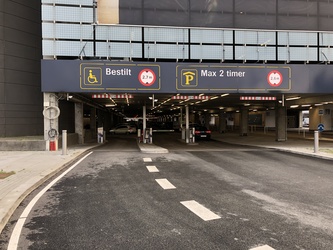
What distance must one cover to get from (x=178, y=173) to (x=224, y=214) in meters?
4.25

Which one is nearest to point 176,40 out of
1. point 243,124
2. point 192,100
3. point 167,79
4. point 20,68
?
point 167,79

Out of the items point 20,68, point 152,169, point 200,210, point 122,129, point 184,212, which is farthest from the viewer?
point 122,129

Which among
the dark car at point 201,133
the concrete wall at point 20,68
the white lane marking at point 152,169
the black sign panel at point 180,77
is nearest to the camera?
the white lane marking at point 152,169

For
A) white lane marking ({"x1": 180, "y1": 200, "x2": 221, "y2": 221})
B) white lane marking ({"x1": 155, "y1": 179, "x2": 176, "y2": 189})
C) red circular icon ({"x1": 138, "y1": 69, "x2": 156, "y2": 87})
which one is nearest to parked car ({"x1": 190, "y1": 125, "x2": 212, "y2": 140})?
red circular icon ({"x1": 138, "y1": 69, "x2": 156, "y2": 87})

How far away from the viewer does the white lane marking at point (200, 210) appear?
16.0 feet

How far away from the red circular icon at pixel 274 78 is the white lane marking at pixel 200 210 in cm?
1459

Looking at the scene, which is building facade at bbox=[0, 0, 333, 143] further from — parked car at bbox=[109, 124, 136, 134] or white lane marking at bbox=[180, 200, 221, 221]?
parked car at bbox=[109, 124, 136, 134]

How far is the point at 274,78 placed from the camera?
1812 cm

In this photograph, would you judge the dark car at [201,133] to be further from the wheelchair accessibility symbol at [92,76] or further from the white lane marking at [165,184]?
the white lane marking at [165,184]

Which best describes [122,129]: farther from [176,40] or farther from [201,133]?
[176,40]

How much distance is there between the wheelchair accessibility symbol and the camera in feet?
54.9

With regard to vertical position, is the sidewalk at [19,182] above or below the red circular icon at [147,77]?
below

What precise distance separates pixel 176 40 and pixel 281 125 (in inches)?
528

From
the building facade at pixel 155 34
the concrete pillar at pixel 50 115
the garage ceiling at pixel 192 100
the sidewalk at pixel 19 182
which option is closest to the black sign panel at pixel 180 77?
the concrete pillar at pixel 50 115
